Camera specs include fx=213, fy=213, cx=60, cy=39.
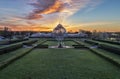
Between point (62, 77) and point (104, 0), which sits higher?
point (104, 0)

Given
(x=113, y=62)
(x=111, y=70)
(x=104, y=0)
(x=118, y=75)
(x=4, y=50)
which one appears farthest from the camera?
(x=104, y=0)

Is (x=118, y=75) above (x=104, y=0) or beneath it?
beneath

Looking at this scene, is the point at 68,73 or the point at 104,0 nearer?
the point at 68,73

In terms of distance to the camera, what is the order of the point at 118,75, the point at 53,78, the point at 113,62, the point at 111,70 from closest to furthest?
the point at 53,78
the point at 118,75
the point at 111,70
the point at 113,62

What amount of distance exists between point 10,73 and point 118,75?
4.16 meters

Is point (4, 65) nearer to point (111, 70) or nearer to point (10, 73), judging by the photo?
point (10, 73)

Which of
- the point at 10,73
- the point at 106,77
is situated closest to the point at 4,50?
the point at 10,73

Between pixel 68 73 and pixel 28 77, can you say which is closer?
pixel 28 77

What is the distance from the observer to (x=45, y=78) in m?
7.52

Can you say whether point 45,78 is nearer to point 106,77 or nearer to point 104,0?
point 106,77

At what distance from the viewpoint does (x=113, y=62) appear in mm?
10617

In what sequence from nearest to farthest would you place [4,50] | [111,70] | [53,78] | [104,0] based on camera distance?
[53,78] < [111,70] < [4,50] < [104,0]

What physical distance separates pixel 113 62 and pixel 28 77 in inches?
190

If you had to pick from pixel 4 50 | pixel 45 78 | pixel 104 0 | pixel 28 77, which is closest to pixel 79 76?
pixel 45 78
